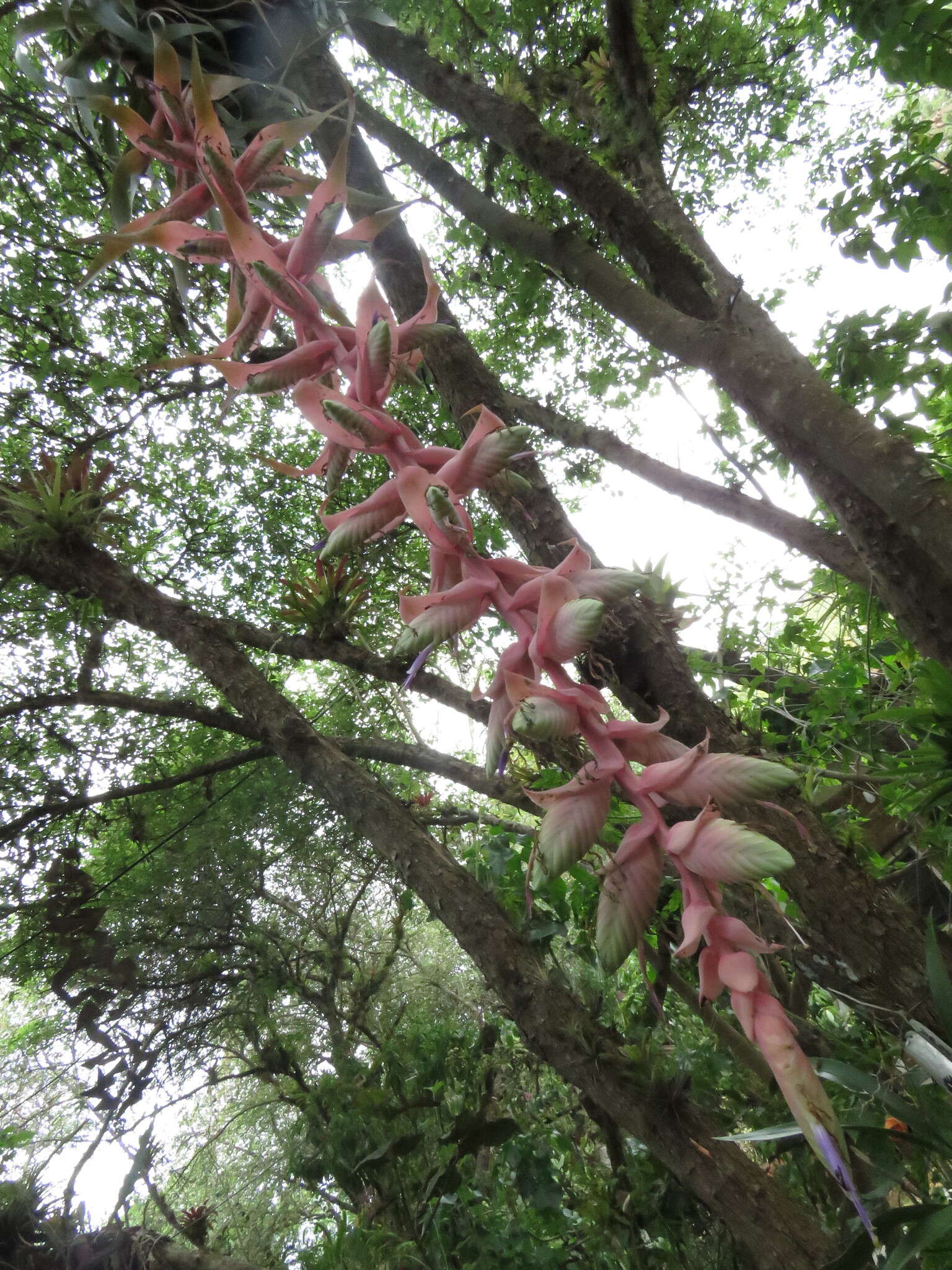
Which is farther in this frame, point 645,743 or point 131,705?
point 131,705

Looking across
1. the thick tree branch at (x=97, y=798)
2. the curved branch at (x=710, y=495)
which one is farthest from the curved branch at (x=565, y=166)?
the thick tree branch at (x=97, y=798)

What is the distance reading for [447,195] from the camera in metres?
1.72

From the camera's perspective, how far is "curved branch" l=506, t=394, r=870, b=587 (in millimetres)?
1425

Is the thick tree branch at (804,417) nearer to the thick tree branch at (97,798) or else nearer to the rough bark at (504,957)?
the rough bark at (504,957)

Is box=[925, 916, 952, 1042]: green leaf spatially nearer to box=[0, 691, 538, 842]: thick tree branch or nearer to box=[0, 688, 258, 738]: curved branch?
box=[0, 691, 538, 842]: thick tree branch

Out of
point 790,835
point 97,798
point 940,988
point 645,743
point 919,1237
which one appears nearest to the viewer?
point 645,743

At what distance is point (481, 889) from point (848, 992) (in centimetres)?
70

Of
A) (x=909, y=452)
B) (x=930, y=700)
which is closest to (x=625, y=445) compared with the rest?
(x=909, y=452)

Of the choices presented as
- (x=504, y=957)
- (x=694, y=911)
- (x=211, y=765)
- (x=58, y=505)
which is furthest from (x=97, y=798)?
(x=694, y=911)

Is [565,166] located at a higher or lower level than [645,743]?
higher

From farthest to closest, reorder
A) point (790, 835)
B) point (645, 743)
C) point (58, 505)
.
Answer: point (58, 505) → point (790, 835) → point (645, 743)

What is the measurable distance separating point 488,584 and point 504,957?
87 centimetres

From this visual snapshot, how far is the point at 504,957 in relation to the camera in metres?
1.08

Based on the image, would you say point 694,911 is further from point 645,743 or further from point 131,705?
point 131,705
